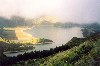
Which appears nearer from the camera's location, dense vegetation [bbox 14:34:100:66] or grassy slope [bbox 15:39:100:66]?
dense vegetation [bbox 14:34:100:66]

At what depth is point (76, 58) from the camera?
151 feet

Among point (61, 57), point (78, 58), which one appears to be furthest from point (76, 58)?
point (61, 57)

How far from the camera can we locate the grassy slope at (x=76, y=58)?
144 ft

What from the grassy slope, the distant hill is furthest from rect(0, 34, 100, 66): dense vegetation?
the distant hill

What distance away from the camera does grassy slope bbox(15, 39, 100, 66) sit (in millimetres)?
43941

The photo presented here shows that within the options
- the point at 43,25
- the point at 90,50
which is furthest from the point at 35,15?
the point at 90,50

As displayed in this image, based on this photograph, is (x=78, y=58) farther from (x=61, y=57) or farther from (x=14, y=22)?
(x=14, y=22)

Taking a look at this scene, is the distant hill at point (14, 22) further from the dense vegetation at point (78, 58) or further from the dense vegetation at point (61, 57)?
the dense vegetation at point (78, 58)

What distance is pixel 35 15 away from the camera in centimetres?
12650

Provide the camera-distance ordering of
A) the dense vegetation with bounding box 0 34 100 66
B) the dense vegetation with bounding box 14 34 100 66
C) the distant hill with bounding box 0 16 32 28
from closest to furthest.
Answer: the dense vegetation with bounding box 14 34 100 66 → the dense vegetation with bounding box 0 34 100 66 → the distant hill with bounding box 0 16 32 28

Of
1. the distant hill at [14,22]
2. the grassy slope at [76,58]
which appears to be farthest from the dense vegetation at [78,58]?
the distant hill at [14,22]

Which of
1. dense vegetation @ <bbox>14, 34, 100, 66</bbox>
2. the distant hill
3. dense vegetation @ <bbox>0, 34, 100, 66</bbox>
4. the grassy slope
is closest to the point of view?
dense vegetation @ <bbox>14, 34, 100, 66</bbox>

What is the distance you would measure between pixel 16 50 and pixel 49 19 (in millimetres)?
45251

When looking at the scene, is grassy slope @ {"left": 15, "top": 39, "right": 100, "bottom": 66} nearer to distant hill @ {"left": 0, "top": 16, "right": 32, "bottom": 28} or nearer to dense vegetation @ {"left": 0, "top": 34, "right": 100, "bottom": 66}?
dense vegetation @ {"left": 0, "top": 34, "right": 100, "bottom": 66}
